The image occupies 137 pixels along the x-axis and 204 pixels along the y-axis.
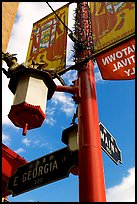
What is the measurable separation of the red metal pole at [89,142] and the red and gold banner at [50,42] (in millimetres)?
495

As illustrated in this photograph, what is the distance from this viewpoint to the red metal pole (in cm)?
333

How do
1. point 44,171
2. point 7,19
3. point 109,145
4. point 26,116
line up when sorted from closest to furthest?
point 26,116, point 44,171, point 109,145, point 7,19

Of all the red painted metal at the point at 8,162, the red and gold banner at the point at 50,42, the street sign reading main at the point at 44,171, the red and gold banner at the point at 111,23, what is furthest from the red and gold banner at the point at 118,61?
the red painted metal at the point at 8,162

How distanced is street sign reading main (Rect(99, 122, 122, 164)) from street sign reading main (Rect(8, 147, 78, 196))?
552mm

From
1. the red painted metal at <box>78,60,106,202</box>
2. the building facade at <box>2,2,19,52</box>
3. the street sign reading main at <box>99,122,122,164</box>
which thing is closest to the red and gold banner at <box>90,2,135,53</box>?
the red painted metal at <box>78,60,106,202</box>

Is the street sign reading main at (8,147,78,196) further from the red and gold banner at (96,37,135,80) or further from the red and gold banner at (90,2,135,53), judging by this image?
the red and gold banner at (90,2,135,53)

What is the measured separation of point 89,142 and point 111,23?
Result: 2.28 m

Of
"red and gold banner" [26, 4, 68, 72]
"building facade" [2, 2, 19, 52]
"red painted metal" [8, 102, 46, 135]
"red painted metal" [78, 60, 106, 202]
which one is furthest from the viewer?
"building facade" [2, 2, 19, 52]

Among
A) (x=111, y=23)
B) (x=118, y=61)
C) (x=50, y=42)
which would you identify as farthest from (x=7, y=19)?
(x=118, y=61)

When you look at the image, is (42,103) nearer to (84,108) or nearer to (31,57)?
(84,108)

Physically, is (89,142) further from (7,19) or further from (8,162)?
(7,19)

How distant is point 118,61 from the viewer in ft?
14.7

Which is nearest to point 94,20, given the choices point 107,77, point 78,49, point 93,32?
point 93,32

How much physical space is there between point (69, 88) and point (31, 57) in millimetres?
2111
